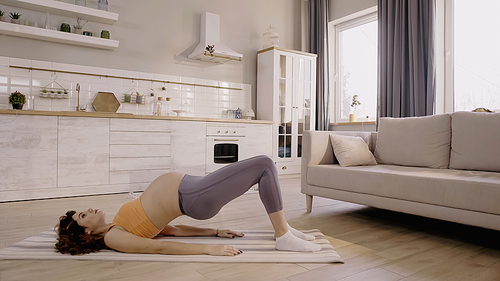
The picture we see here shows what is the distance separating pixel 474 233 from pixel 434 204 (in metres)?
0.52

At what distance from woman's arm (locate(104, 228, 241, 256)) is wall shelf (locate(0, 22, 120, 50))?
307 centimetres

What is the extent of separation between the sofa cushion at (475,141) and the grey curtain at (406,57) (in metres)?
1.53

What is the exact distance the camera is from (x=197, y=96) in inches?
197

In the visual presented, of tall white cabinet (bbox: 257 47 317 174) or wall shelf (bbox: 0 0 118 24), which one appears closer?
wall shelf (bbox: 0 0 118 24)

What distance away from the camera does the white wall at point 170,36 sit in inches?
158

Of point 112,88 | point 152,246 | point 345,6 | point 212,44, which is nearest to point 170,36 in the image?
point 212,44

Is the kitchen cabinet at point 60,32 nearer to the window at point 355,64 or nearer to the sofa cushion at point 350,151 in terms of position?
the sofa cushion at point 350,151

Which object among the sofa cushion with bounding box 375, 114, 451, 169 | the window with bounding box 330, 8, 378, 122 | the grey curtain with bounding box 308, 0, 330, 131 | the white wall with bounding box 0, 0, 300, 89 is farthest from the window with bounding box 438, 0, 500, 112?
the white wall with bounding box 0, 0, 300, 89

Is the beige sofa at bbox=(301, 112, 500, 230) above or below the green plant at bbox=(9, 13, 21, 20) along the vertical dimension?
below

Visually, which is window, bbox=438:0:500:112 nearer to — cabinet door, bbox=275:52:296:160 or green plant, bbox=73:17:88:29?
cabinet door, bbox=275:52:296:160

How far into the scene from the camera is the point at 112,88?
433 cm

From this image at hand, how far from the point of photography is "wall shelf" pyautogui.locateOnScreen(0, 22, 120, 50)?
3.62 metres

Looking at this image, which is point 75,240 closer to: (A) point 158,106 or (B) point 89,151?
(B) point 89,151

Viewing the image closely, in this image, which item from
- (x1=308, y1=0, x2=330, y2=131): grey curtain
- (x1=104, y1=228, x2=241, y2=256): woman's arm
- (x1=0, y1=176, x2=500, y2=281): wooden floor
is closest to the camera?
(x1=0, y1=176, x2=500, y2=281): wooden floor
